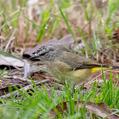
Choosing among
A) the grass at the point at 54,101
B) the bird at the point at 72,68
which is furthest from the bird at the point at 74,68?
the grass at the point at 54,101

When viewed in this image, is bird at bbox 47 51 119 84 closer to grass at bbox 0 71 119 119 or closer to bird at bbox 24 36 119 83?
bird at bbox 24 36 119 83

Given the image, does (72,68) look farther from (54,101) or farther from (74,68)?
(54,101)

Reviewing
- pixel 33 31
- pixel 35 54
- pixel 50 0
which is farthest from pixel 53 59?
pixel 50 0

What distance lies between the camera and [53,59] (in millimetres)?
5594

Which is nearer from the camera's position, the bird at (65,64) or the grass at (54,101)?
the grass at (54,101)

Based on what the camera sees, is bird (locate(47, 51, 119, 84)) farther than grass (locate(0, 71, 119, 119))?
Yes

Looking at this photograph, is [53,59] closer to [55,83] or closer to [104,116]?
[55,83]

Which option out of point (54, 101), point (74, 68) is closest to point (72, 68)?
point (74, 68)

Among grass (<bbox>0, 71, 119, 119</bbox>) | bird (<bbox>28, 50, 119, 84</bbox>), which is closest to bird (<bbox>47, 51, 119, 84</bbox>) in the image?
bird (<bbox>28, 50, 119, 84</bbox>)

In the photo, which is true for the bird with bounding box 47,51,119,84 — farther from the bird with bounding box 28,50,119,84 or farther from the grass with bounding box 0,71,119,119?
the grass with bounding box 0,71,119,119

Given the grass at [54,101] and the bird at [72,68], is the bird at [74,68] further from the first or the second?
the grass at [54,101]

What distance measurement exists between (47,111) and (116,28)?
3532 millimetres

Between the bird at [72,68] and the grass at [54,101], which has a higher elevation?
the bird at [72,68]

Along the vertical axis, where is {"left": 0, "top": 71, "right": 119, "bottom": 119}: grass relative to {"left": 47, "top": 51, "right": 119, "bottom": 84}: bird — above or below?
below
